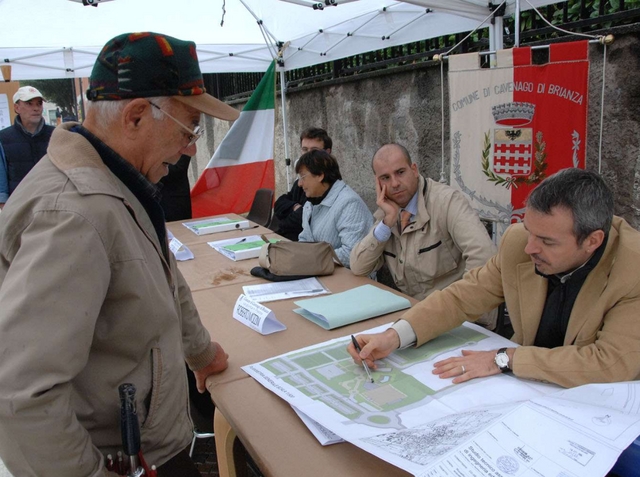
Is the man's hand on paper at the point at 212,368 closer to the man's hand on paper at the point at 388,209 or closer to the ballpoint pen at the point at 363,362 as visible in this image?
the ballpoint pen at the point at 363,362

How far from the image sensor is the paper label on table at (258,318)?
1851 millimetres

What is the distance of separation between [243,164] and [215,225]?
5.00 ft

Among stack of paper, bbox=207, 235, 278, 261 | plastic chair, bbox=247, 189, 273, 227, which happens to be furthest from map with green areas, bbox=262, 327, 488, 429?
plastic chair, bbox=247, 189, 273, 227

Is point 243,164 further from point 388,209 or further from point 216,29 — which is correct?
point 388,209

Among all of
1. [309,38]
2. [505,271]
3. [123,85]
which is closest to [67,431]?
[123,85]

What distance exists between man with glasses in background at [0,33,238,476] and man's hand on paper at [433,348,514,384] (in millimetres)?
680

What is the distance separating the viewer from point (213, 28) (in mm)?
5164

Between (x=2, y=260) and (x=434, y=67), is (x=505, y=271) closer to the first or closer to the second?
(x=2, y=260)

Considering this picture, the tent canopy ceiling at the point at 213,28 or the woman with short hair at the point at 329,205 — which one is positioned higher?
the tent canopy ceiling at the point at 213,28

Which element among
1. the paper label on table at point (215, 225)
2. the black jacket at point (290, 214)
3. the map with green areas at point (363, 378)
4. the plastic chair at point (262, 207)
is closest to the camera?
the map with green areas at point (363, 378)

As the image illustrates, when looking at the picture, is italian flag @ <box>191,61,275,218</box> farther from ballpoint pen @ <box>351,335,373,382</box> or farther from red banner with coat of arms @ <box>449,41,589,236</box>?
ballpoint pen @ <box>351,335,373,382</box>

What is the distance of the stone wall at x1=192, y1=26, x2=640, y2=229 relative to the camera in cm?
303

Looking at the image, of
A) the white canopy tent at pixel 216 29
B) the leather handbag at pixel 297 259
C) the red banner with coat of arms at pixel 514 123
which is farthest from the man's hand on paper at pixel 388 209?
the white canopy tent at pixel 216 29

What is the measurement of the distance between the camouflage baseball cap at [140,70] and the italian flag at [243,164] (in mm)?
4003
